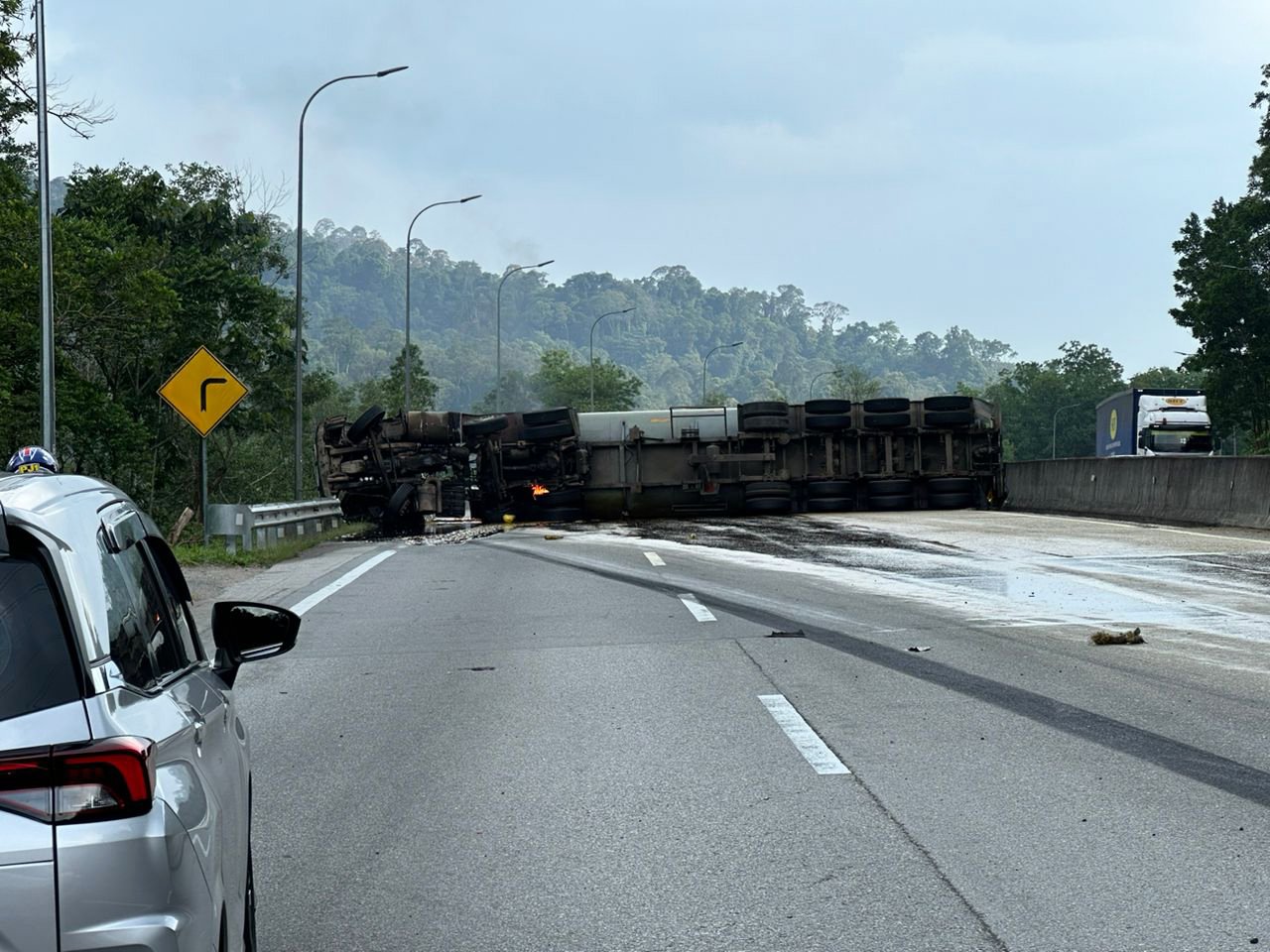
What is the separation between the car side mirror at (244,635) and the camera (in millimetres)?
4445

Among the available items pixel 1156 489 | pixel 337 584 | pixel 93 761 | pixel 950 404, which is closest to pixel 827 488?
pixel 950 404

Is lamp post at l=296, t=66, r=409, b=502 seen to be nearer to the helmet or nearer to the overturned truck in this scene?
the overturned truck

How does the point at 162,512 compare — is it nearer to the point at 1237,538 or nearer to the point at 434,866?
the point at 1237,538

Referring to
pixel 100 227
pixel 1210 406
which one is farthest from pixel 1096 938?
pixel 1210 406

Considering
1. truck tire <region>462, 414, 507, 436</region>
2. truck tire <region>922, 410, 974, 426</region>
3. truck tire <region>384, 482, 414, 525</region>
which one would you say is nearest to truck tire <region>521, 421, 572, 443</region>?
truck tire <region>462, 414, 507, 436</region>

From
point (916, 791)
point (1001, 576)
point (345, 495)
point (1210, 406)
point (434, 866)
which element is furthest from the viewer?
point (1210, 406)

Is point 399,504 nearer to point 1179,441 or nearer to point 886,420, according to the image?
point 886,420

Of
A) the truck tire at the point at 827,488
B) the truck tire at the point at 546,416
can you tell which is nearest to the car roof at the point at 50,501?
the truck tire at the point at 546,416

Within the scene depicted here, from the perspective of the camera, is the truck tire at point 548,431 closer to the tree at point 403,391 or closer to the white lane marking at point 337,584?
the white lane marking at point 337,584

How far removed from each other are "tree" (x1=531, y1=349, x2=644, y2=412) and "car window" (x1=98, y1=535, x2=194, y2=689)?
408 ft

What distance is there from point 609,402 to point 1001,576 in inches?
4643

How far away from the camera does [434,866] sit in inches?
228

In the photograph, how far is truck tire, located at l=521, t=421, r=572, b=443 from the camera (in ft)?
113

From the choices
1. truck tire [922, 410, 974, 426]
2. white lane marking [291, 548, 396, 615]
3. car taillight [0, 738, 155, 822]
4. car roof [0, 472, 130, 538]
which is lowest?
white lane marking [291, 548, 396, 615]
